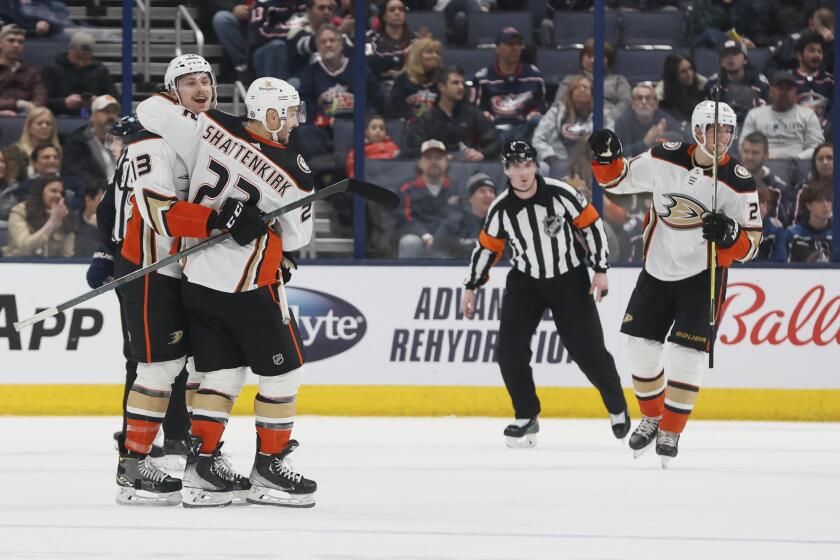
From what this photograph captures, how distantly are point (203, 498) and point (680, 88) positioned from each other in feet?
14.8

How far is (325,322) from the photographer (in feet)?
26.5

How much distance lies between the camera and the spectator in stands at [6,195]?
8172 mm

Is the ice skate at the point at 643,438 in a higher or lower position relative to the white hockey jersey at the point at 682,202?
lower

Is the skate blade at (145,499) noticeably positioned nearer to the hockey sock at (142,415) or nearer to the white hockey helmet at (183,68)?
the hockey sock at (142,415)

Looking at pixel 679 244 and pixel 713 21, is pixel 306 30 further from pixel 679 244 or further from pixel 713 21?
pixel 679 244

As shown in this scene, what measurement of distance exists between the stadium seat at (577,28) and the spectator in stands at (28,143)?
2754mm

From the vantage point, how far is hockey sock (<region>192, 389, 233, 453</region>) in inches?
186

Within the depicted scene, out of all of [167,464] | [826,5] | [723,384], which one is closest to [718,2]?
[826,5]

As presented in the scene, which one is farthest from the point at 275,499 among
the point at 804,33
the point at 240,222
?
the point at 804,33

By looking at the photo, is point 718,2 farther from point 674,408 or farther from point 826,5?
point 674,408

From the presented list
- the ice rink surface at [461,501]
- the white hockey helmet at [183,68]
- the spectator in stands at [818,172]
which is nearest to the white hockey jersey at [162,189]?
the white hockey helmet at [183,68]

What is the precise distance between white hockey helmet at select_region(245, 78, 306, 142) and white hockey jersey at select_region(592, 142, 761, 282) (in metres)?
1.68

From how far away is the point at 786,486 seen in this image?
18.0 ft

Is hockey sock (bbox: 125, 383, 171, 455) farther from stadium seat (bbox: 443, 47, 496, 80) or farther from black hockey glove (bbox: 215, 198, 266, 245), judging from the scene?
stadium seat (bbox: 443, 47, 496, 80)
